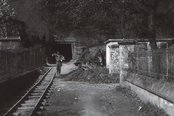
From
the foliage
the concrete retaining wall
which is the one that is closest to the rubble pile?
the concrete retaining wall

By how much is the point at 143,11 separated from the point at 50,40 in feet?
83.4

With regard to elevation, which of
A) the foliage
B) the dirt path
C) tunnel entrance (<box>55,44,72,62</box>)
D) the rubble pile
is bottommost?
the dirt path

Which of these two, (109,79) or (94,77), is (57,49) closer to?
(94,77)

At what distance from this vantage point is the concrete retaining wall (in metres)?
7.62

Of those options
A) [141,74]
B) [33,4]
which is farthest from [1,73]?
[33,4]

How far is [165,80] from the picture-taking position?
888 centimetres

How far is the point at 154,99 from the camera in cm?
904

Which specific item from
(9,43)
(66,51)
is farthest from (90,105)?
(66,51)

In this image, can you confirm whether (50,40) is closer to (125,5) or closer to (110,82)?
(110,82)

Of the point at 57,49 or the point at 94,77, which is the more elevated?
the point at 57,49

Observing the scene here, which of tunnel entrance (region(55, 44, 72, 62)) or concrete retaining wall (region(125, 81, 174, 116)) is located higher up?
tunnel entrance (region(55, 44, 72, 62))

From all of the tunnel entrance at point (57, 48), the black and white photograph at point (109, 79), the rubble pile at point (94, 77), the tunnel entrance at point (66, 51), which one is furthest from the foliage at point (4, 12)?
the tunnel entrance at point (66, 51)

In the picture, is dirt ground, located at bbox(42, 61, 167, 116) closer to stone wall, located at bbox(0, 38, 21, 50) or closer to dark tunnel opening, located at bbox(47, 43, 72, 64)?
stone wall, located at bbox(0, 38, 21, 50)

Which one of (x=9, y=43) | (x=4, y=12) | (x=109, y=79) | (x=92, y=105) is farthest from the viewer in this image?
(x=9, y=43)
